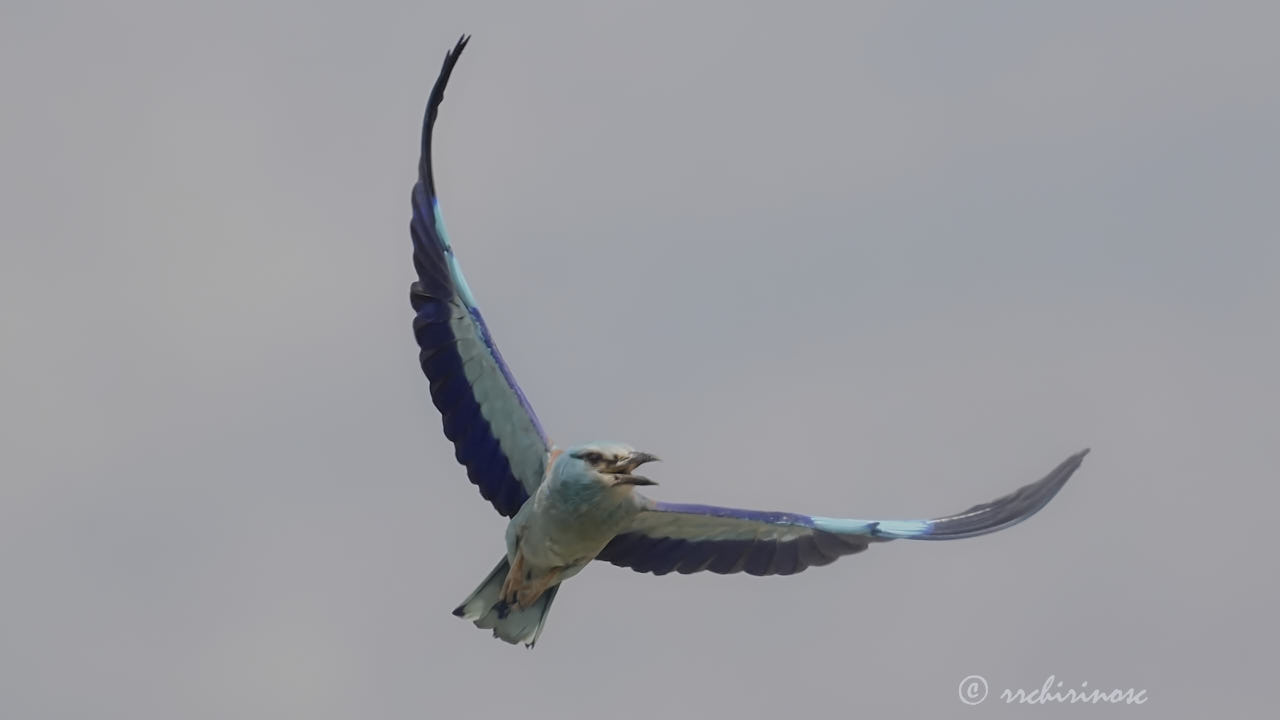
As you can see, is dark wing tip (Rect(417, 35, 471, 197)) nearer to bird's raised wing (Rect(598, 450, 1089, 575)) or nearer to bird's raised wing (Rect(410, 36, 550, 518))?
bird's raised wing (Rect(410, 36, 550, 518))

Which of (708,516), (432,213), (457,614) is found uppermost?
(432,213)

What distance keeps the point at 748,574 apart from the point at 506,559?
95.7 inches

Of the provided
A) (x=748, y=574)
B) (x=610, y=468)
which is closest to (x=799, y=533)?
(x=748, y=574)

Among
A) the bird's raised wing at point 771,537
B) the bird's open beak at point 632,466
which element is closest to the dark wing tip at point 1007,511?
the bird's raised wing at point 771,537

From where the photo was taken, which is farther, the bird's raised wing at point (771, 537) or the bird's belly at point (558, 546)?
the bird's raised wing at point (771, 537)

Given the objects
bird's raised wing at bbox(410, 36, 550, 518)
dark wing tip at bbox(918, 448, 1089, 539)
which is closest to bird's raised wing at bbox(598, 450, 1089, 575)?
dark wing tip at bbox(918, 448, 1089, 539)

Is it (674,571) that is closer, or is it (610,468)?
(610,468)

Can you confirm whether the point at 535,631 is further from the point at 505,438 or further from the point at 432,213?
the point at 432,213

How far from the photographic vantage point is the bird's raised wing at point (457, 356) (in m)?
23.3

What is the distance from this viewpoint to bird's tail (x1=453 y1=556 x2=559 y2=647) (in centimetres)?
2378

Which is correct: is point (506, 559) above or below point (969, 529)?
below

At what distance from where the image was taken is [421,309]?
2336cm

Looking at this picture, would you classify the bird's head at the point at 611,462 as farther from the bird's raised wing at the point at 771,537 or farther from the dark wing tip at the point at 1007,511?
the dark wing tip at the point at 1007,511

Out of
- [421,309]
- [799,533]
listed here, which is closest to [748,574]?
[799,533]
